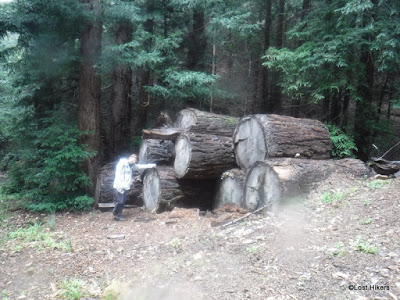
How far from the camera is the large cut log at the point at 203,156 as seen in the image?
8039 mm

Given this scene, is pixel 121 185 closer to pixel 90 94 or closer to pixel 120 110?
pixel 90 94

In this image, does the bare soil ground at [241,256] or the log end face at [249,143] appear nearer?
the bare soil ground at [241,256]

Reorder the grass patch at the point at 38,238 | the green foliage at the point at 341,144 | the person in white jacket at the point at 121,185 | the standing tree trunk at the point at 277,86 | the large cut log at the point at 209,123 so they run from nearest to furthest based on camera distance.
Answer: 1. the grass patch at the point at 38,238
2. the person in white jacket at the point at 121,185
3. the large cut log at the point at 209,123
4. the green foliage at the point at 341,144
5. the standing tree trunk at the point at 277,86

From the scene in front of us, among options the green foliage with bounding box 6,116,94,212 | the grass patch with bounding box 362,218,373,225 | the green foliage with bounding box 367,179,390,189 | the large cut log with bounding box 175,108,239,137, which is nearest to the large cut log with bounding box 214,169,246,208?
the large cut log with bounding box 175,108,239,137

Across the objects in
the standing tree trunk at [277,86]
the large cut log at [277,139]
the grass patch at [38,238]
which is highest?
the standing tree trunk at [277,86]

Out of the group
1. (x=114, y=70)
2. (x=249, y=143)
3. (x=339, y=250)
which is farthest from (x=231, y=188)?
(x=114, y=70)

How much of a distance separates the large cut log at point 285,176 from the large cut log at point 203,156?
121cm

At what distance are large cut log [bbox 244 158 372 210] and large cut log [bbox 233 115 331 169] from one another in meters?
0.28

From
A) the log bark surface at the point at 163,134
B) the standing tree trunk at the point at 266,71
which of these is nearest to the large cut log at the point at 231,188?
the log bark surface at the point at 163,134

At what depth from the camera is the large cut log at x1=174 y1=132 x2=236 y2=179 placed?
8039 millimetres

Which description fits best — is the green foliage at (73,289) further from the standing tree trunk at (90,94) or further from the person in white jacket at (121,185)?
the standing tree trunk at (90,94)

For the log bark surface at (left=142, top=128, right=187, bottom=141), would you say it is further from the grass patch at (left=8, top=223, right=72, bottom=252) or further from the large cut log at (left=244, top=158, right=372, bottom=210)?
the grass patch at (left=8, top=223, right=72, bottom=252)

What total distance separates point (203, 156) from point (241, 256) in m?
3.47

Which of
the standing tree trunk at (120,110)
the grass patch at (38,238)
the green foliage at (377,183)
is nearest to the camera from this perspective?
the grass patch at (38,238)
